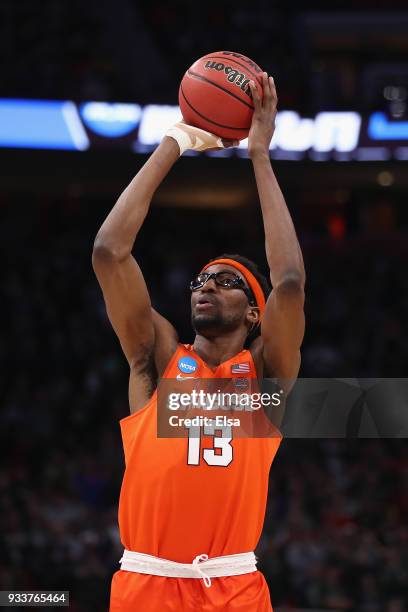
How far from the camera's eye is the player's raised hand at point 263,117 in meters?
3.90

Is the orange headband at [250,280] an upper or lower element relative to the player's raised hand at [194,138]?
lower

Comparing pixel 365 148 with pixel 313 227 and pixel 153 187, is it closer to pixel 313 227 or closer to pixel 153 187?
pixel 313 227

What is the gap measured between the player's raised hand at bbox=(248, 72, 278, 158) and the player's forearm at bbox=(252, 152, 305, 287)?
0.12 m

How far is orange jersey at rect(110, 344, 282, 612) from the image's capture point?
370cm

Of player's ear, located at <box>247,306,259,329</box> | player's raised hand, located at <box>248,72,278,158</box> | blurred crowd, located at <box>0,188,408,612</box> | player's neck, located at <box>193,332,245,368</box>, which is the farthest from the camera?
blurred crowd, located at <box>0,188,408,612</box>

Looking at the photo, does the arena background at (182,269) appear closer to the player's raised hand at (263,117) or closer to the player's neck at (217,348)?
the player's neck at (217,348)

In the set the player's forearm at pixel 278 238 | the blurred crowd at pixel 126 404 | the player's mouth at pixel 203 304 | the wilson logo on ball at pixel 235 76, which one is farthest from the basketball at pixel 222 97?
the blurred crowd at pixel 126 404

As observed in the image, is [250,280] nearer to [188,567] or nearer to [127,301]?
[127,301]

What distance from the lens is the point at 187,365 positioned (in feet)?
13.1

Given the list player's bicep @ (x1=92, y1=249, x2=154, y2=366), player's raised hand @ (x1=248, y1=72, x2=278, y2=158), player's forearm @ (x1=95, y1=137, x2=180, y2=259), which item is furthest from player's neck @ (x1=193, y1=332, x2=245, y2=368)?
player's raised hand @ (x1=248, y1=72, x2=278, y2=158)

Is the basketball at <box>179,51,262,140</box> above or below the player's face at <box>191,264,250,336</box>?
above

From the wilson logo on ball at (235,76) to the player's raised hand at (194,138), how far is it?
23 cm

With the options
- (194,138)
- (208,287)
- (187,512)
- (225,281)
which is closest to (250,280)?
(225,281)

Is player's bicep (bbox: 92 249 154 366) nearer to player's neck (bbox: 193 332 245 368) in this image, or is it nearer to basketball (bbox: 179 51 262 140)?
player's neck (bbox: 193 332 245 368)
